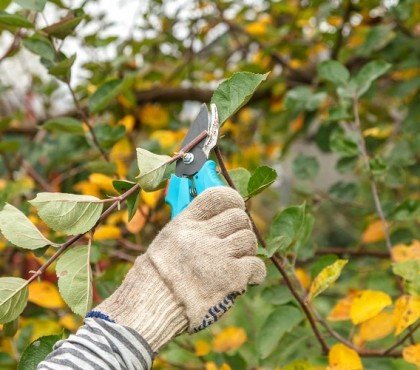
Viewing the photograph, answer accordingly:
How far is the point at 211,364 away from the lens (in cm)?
126

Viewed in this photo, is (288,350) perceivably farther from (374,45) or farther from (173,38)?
(173,38)

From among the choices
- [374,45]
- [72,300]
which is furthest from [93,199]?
[374,45]

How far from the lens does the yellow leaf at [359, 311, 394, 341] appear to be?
3.71 feet

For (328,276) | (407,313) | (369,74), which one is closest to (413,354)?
(407,313)

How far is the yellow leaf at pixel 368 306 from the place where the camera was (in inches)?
40.4

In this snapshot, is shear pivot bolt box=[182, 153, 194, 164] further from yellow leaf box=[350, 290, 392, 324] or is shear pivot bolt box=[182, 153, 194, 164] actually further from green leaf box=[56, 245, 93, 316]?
yellow leaf box=[350, 290, 392, 324]

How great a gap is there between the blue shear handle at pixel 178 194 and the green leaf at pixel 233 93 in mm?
91

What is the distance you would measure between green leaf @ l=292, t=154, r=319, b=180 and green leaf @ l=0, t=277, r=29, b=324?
0.97 metres

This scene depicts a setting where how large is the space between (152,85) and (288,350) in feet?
4.71

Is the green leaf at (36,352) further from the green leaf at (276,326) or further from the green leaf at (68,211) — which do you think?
the green leaf at (276,326)

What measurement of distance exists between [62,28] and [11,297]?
470mm

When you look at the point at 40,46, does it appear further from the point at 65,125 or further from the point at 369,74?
the point at 369,74

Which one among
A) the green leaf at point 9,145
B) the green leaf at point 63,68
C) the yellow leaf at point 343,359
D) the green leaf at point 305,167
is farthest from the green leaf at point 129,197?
the green leaf at point 305,167

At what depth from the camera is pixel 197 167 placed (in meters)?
0.80
